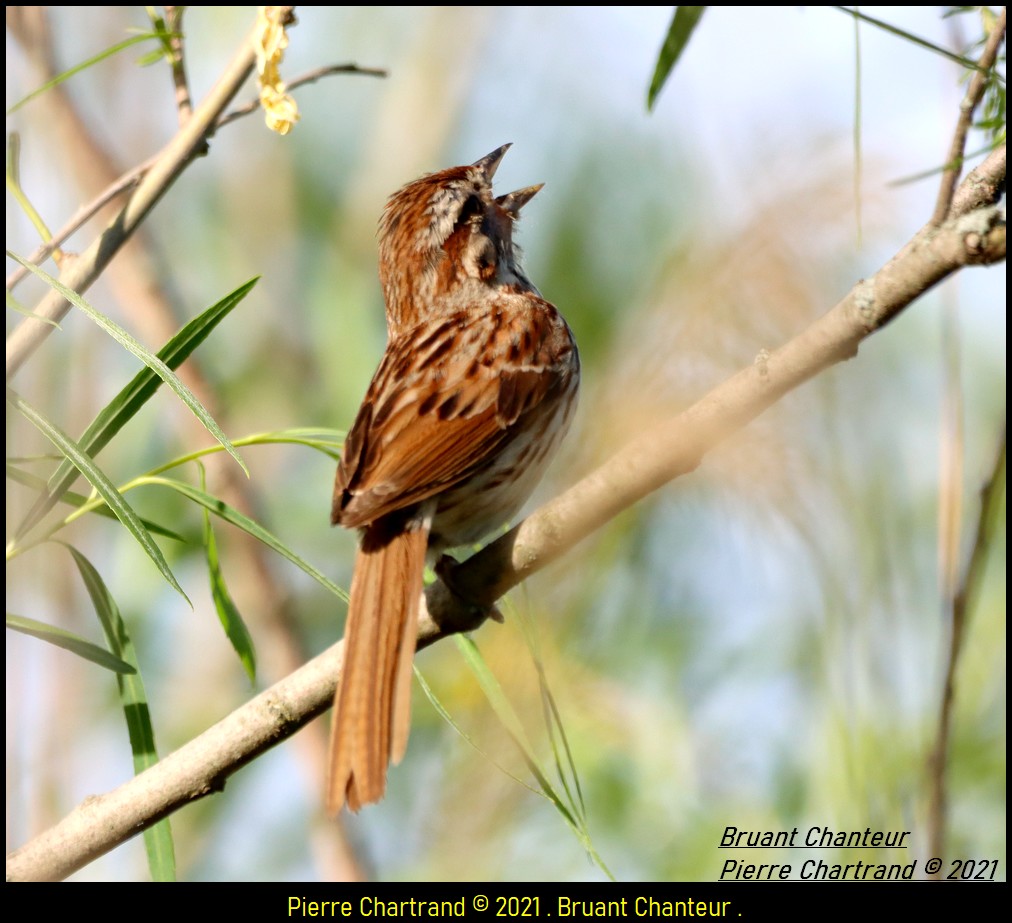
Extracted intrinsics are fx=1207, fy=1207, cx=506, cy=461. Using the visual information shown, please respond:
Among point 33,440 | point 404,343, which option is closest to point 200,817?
point 33,440

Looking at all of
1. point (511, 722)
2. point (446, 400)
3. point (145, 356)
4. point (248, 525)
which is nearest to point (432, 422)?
point (446, 400)

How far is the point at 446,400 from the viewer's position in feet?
11.3

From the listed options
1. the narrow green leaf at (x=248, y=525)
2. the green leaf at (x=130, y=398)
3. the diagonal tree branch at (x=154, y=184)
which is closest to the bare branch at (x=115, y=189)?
the diagonal tree branch at (x=154, y=184)

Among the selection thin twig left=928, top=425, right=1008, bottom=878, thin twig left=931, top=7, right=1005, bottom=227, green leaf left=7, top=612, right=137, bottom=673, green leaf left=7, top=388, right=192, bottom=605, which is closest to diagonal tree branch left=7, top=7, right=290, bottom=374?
green leaf left=7, top=388, right=192, bottom=605

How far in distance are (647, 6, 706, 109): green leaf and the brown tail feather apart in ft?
4.11

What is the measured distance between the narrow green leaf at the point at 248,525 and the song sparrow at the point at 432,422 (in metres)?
0.19

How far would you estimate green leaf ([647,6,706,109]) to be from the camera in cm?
257

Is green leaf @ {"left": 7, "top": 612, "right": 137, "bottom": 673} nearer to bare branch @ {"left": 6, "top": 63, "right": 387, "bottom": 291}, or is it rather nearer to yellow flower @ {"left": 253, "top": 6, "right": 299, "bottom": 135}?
bare branch @ {"left": 6, "top": 63, "right": 387, "bottom": 291}

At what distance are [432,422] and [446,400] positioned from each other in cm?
12

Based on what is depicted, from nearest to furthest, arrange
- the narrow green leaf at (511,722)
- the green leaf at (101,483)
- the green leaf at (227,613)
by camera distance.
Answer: the green leaf at (101,483), the narrow green leaf at (511,722), the green leaf at (227,613)

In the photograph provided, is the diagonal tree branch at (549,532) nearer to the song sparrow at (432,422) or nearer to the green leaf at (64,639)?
the song sparrow at (432,422)

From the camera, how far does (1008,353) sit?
92.7 inches

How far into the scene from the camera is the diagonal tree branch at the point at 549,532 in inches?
77.4
